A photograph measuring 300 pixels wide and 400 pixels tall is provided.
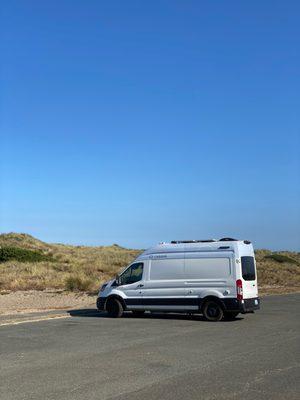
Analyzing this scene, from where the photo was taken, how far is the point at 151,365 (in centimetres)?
988

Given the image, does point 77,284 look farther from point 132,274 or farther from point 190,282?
point 190,282

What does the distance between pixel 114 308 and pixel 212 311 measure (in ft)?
11.5

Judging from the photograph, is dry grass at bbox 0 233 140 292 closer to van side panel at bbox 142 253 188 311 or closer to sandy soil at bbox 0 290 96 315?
sandy soil at bbox 0 290 96 315

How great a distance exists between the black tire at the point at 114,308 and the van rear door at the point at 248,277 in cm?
430

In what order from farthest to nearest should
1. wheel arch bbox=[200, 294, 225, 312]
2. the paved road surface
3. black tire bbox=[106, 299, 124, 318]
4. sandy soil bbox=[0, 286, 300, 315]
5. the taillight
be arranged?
sandy soil bbox=[0, 286, 300, 315] < black tire bbox=[106, 299, 124, 318] < wheel arch bbox=[200, 294, 225, 312] < the taillight < the paved road surface

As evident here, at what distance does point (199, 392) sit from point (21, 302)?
60.1ft

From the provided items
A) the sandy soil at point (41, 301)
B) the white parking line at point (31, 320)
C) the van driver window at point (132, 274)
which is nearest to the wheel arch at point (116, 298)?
the van driver window at point (132, 274)

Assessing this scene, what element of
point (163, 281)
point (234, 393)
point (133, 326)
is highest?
point (163, 281)

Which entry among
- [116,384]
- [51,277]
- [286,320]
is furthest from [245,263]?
[51,277]

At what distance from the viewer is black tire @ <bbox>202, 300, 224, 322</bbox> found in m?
17.6

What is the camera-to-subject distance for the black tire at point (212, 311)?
17.6 meters

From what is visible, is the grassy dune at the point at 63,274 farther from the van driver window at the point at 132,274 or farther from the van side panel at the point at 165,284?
the van side panel at the point at 165,284

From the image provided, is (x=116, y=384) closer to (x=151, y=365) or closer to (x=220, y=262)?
(x=151, y=365)

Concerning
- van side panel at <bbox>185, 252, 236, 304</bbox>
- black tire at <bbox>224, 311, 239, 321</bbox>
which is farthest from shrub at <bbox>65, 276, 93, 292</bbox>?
black tire at <bbox>224, 311, 239, 321</bbox>
